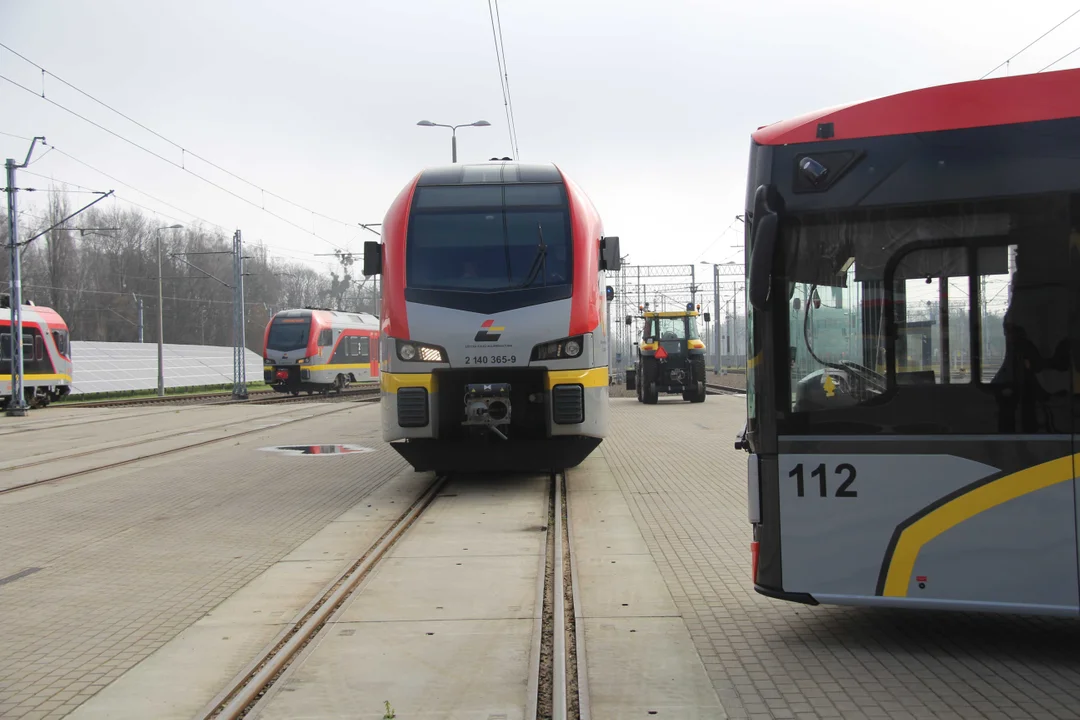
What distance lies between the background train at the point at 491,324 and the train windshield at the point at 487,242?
0.01 m

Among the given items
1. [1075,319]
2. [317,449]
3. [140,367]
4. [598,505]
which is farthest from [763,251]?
[140,367]

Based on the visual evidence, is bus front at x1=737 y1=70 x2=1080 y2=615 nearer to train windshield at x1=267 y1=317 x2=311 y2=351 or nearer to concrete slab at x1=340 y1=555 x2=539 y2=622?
concrete slab at x1=340 y1=555 x2=539 y2=622

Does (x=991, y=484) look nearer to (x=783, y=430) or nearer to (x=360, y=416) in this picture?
(x=783, y=430)

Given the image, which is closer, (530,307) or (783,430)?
(783,430)

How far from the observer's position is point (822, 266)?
5250mm

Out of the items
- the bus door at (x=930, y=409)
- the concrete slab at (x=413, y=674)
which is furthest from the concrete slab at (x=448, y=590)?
the bus door at (x=930, y=409)

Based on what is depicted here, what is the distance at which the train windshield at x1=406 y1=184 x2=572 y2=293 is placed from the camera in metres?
11.0

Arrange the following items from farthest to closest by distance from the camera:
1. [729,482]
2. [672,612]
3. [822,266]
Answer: [729,482]
[672,612]
[822,266]

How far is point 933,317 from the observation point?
5.16 m

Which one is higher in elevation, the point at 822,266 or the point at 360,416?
the point at 822,266

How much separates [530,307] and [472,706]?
21.8ft

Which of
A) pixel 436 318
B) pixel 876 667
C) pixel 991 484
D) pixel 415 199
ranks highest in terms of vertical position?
pixel 415 199

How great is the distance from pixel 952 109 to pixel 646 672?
10.0 ft

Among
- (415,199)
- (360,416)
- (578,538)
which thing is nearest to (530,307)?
(415,199)
